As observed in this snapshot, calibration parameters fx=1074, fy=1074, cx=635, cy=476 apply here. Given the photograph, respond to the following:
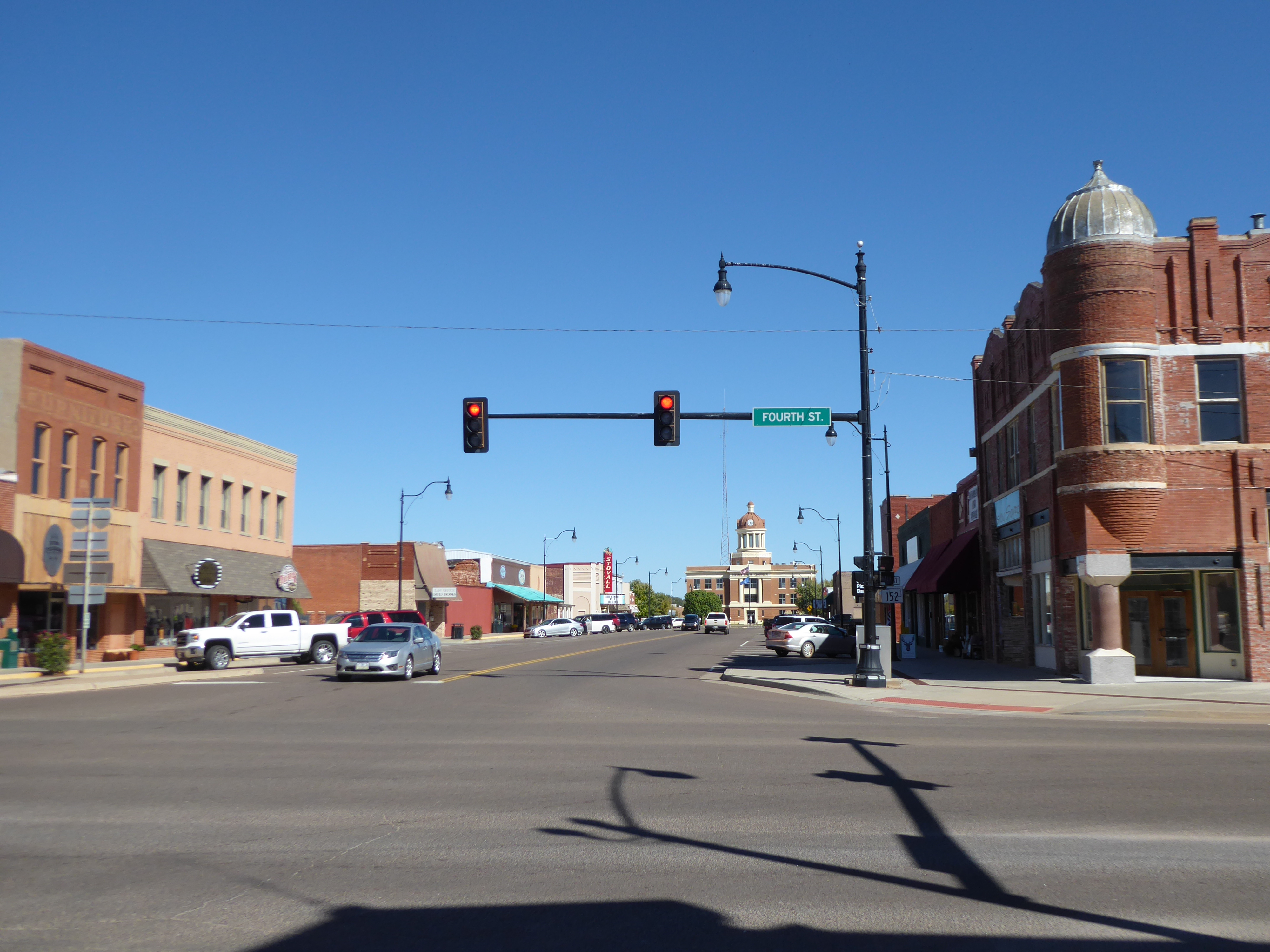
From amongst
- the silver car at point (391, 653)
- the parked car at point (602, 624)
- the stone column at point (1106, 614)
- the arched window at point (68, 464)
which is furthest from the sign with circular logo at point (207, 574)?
the parked car at point (602, 624)

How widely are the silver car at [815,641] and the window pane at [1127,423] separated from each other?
19.9 m

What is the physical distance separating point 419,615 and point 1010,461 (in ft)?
73.4

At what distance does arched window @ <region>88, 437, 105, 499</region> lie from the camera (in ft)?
118

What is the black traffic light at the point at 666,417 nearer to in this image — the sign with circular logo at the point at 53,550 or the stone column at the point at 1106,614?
the stone column at the point at 1106,614

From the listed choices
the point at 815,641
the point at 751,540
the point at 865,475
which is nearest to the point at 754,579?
the point at 751,540

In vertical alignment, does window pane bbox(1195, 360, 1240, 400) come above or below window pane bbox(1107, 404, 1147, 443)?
above

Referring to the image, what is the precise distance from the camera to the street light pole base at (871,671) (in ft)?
82.1

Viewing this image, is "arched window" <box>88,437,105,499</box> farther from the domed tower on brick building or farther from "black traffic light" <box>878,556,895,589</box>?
the domed tower on brick building

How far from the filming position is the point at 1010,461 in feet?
109

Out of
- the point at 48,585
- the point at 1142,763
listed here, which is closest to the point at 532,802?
the point at 1142,763

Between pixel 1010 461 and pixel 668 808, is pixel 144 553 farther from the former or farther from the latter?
pixel 668 808

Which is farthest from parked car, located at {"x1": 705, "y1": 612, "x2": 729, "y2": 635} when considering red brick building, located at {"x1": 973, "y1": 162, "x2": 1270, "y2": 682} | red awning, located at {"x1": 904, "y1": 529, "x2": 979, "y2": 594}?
red brick building, located at {"x1": 973, "y1": 162, "x2": 1270, "y2": 682}

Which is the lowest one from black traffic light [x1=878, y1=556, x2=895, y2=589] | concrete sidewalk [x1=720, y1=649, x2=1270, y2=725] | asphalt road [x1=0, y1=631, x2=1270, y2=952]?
concrete sidewalk [x1=720, y1=649, x2=1270, y2=725]

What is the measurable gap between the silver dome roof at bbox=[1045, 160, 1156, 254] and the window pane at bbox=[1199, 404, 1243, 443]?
431 centimetres
